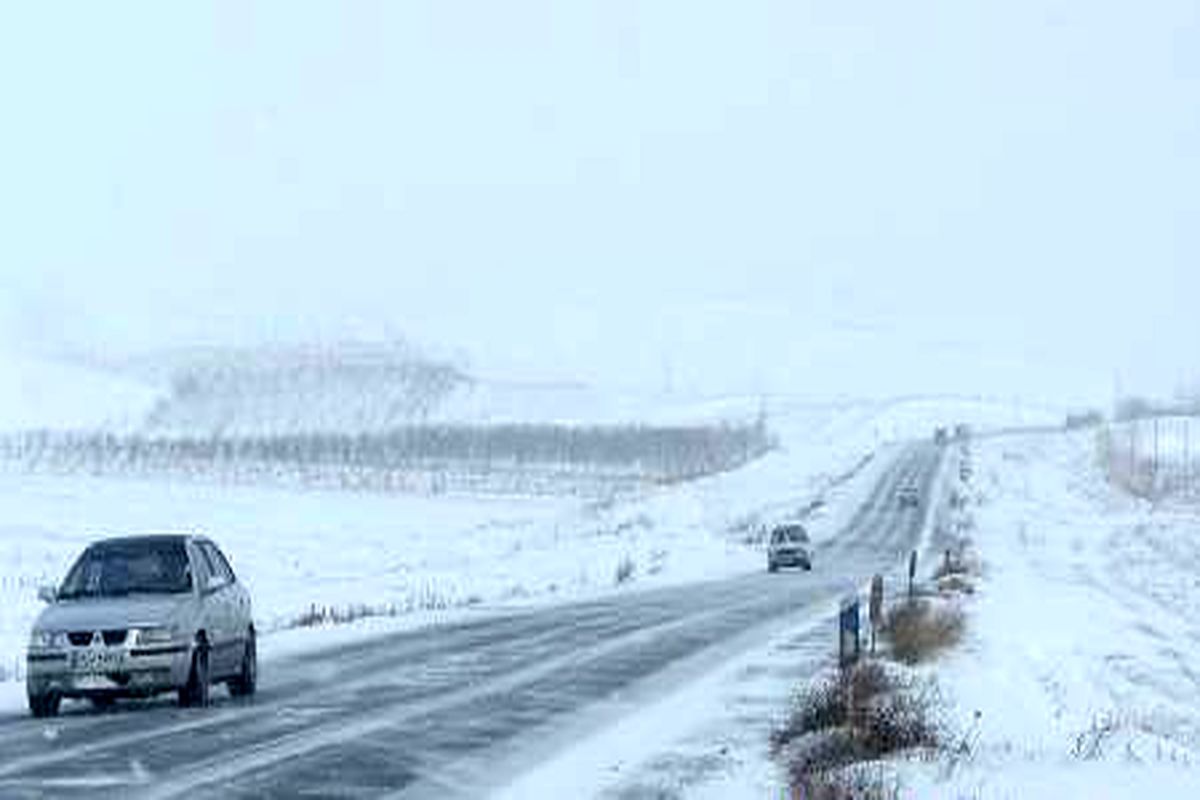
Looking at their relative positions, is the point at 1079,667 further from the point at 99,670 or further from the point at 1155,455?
the point at 1155,455

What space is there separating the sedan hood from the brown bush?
845cm

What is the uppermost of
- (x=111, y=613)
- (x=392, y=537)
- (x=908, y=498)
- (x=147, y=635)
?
(x=908, y=498)

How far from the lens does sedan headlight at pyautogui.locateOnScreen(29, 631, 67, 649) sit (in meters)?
22.7

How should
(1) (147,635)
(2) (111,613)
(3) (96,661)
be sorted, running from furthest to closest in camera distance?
1. (2) (111,613)
2. (1) (147,635)
3. (3) (96,661)

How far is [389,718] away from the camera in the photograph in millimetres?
22609

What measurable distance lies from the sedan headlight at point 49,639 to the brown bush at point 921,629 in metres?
9.35

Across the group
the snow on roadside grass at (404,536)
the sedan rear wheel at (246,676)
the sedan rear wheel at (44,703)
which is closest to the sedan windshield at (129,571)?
the sedan rear wheel at (44,703)

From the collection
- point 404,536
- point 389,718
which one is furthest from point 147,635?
point 404,536

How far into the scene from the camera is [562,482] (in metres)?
156

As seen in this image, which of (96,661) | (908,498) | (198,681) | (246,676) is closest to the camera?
(96,661)

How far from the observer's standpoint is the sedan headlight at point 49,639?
2270cm

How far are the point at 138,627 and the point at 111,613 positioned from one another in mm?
369

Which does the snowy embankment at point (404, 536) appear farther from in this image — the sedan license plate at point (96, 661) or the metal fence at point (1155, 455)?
the metal fence at point (1155, 455)

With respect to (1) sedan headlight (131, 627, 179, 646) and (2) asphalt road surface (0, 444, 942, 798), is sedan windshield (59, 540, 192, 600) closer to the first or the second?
(1) sedan headlight (131, 627, 179, 646)
